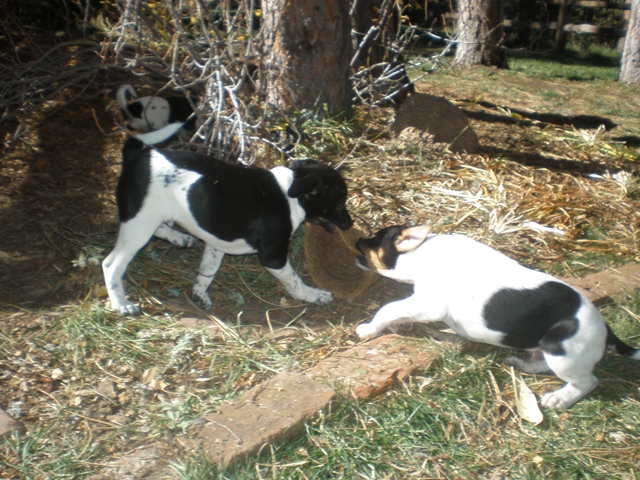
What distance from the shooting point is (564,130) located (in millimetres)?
8852

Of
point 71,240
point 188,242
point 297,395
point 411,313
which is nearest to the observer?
point 297,395

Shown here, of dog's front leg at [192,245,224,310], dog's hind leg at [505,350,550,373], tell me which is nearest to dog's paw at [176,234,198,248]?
dog's front leg at [192,245,224,310]

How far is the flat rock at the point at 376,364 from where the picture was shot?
12.5 ft

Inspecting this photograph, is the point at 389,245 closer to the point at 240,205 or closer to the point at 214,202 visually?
the point at 240,205

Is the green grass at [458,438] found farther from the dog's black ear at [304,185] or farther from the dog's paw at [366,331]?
the dog's black ear at [304,185]

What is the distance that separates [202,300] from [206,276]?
183 mm

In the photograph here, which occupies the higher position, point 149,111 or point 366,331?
point 149,111

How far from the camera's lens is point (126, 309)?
14.9 feet

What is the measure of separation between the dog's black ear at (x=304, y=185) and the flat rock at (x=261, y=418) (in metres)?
1.30

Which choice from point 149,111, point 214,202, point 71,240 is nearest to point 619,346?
point 214,202

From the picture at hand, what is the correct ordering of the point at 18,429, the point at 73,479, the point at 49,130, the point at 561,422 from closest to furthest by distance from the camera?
the point at 73,479, the point at 18,429, the point at 561,422, the point at 49,130

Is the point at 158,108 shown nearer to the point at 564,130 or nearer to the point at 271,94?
the point at 271,94

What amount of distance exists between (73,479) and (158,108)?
4.30 metres

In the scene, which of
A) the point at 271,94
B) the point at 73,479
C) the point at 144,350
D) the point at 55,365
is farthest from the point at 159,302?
the point at 271,94
